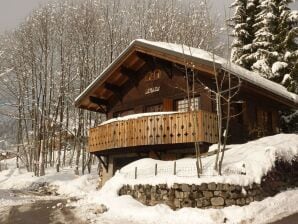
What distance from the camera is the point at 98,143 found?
922 inches

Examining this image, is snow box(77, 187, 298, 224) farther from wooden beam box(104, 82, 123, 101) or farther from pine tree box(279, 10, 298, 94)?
pine tree box(279, 10, 298, 94)

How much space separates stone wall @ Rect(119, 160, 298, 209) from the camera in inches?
546

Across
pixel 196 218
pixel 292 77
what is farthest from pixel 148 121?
pixel 292 77

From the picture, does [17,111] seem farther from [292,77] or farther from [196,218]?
[196,218]

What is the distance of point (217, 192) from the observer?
1405 centimetres

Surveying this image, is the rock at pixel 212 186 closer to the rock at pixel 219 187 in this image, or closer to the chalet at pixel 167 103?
the rock at pixel 219 187

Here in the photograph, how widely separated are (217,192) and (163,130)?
5.75 meters

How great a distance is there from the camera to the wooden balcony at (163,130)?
18016mm

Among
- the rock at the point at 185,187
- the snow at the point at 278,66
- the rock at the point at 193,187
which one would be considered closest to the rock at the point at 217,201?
the rock at the point at 193,187

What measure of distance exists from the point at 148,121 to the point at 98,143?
190 inches

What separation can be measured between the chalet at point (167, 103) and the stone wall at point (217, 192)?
116 inches

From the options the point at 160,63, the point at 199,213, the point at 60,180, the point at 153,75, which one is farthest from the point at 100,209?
the point at 60,180

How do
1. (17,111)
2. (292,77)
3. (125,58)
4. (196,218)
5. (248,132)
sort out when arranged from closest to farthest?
(196,218) → (248,132) → (125,58) → (292,77) → (17,111)

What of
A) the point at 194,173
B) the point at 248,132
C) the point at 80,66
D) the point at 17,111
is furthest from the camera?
the point at 17,111
